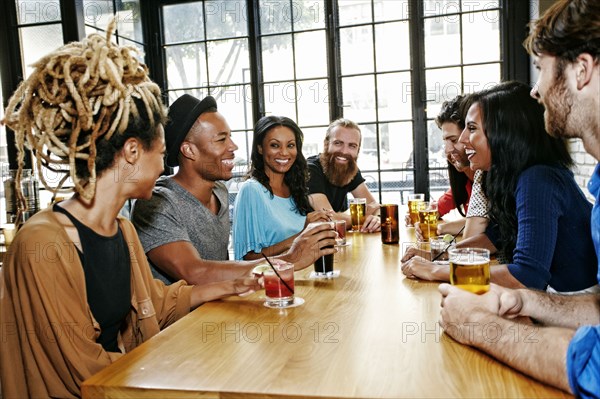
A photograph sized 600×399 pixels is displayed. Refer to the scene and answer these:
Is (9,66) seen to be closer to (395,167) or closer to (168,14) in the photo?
(168,14)

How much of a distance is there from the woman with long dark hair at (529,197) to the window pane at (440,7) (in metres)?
2.88

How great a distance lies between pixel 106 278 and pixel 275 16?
4042 mm

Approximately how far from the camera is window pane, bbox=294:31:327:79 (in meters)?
5.02

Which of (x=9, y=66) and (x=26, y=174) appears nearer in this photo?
(x=26, y=174)

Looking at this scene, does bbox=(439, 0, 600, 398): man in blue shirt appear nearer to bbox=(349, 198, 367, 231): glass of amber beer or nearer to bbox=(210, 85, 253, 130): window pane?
bbox=(349, 198, 367, 231): glass of amber beer

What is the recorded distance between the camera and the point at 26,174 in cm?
332

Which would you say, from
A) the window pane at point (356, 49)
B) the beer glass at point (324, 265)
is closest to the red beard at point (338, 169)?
the window pane at point (356, 49)

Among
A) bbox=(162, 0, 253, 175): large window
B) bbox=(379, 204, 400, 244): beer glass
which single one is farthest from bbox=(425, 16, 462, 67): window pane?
bbox=(379, 204, 400, 244): beer glass

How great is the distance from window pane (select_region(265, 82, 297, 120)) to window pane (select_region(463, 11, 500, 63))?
1.63 meters

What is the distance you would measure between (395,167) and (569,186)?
3.19 metres

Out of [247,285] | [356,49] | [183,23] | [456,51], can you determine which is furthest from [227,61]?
[247,285]

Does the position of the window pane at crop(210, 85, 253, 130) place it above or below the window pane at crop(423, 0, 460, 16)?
below

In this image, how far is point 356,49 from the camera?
496cm

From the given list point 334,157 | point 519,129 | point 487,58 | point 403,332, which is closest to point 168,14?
point 334,157
